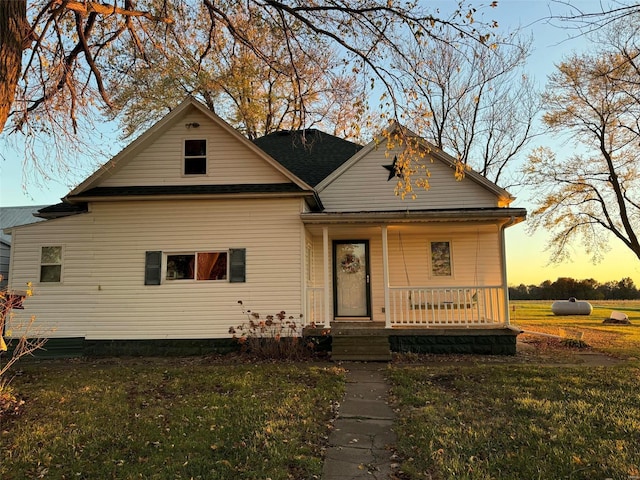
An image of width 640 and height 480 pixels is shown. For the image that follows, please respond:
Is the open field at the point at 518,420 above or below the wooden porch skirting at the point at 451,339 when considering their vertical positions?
below

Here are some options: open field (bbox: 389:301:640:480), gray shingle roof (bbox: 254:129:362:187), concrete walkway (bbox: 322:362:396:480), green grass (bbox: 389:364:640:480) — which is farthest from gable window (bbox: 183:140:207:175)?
green grass (bbox: 389:364:640:480)

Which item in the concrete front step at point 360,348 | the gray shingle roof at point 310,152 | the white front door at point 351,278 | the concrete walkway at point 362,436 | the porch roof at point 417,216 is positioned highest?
the gray shingle roof at point 310,152

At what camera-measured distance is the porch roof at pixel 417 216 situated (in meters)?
9.77

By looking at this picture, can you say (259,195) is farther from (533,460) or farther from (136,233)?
(533,460)

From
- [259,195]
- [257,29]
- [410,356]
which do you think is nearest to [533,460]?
[410,356]

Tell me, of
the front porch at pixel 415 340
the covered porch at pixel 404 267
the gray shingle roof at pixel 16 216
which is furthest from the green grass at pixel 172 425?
the gray shingle roof at pixel 16 216

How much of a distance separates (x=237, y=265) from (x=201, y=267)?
949 mm

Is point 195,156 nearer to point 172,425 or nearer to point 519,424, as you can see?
point 172,425

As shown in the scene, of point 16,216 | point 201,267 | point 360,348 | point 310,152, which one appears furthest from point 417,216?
point 16,216

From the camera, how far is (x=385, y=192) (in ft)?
39.4

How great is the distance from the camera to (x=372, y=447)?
4410 millimetres

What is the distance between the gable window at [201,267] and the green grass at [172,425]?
2.99 meters

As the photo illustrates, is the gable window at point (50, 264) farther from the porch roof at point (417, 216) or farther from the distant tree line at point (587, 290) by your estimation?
the distant tree line at point (587, 290)

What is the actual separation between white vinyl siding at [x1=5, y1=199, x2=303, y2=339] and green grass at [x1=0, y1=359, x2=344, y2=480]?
241 cm
